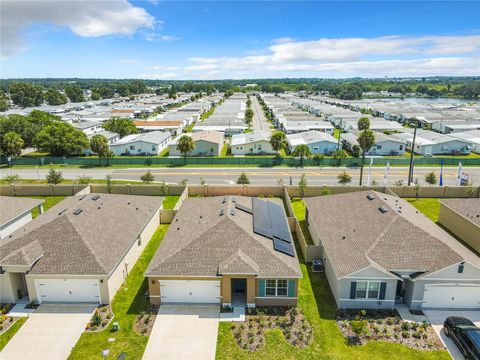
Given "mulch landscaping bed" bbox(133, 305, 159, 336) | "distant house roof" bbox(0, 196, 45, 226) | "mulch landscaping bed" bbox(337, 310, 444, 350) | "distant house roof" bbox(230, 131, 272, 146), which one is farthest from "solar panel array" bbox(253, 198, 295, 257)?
"distant house roof" bbox(230, 131, 272, 146)

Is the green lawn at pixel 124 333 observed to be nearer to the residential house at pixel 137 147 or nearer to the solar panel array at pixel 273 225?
the solar panel array at pixel 273 225

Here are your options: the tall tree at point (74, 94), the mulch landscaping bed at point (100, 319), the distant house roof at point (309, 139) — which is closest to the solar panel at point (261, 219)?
the mulch landscaping bed at point (100, 319)

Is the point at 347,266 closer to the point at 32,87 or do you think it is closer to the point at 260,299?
the point at 260,299

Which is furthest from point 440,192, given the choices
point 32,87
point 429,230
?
point 32,87

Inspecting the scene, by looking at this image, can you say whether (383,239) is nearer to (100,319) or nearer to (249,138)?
(100,319)

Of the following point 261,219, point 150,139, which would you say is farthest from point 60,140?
point 261,219

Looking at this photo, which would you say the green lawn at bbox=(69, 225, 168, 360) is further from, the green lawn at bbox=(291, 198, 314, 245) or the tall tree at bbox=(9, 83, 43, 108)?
the tall tree at bbox=(9, 83, 43, 108)
